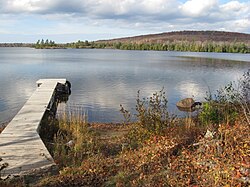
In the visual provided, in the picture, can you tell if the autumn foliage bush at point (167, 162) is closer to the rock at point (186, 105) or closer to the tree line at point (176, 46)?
the rock at point (186, 105)

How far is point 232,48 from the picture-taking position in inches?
2899

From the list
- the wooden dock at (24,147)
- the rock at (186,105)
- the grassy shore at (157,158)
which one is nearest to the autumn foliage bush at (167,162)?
the grassy shore at (157,158)

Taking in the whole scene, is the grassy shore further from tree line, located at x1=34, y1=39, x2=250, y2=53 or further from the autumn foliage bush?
tree line, located at x1=34, y1=39, x2=250, y2=53

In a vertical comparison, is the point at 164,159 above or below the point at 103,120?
above

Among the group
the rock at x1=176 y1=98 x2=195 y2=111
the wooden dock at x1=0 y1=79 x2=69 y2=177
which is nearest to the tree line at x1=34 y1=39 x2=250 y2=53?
the rock at x1=176 y1=98 x2=195 y2=111

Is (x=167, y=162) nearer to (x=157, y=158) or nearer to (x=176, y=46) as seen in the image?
(x=157, y=158)

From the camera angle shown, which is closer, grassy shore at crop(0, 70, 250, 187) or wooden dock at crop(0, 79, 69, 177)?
grassy shore at crop(0, 70, 250, 187)

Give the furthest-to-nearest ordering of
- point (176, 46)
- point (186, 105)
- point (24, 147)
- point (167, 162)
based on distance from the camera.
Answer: point (176, 46) < point (186, 105) < point (24, 147) < point (167, 162)

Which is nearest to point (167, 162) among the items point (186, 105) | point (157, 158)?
point (157, 158)

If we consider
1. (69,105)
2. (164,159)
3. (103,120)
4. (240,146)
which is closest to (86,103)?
(69,105)

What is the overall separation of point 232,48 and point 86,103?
6516cm

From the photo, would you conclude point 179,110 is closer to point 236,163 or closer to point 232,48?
Answer: point 236,163

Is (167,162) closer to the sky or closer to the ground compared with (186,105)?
closer to the sky

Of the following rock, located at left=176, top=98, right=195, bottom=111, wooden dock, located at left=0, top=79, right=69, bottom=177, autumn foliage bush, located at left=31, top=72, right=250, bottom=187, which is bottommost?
rock, located at left=176, top=98, right=195, bottom=111
